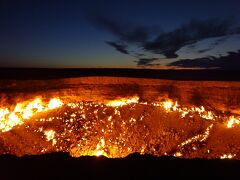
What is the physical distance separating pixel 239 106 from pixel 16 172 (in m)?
11.8

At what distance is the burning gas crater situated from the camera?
9992 millimetres

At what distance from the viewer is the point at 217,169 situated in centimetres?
352

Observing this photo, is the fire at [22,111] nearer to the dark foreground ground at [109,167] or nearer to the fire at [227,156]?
the fire at [227,156]

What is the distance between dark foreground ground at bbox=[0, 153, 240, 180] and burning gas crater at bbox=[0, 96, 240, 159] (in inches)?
243

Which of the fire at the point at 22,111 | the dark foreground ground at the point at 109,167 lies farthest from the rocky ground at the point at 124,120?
the dark foreground ground at the point at 109,167

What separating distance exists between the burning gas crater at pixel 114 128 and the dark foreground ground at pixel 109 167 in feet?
20.3

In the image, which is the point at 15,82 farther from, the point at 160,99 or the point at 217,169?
the point at 217,169

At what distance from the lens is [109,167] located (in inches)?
140

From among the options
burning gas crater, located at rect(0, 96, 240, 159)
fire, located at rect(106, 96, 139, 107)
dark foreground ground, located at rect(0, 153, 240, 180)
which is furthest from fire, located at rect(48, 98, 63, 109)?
dark foreground ground, located at rect(0, 153, 240, 180)

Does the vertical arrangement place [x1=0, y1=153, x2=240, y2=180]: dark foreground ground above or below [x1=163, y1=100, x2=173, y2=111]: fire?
above

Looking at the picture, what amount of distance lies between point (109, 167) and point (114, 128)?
7955 millimetres

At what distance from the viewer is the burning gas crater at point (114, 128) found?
9.99 metres

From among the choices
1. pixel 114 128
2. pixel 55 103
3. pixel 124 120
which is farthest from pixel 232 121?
pixel 55 103

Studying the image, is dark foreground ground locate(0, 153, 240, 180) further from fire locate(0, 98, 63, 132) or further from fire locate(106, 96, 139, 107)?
fire locate(106, 96, 139, 107)
